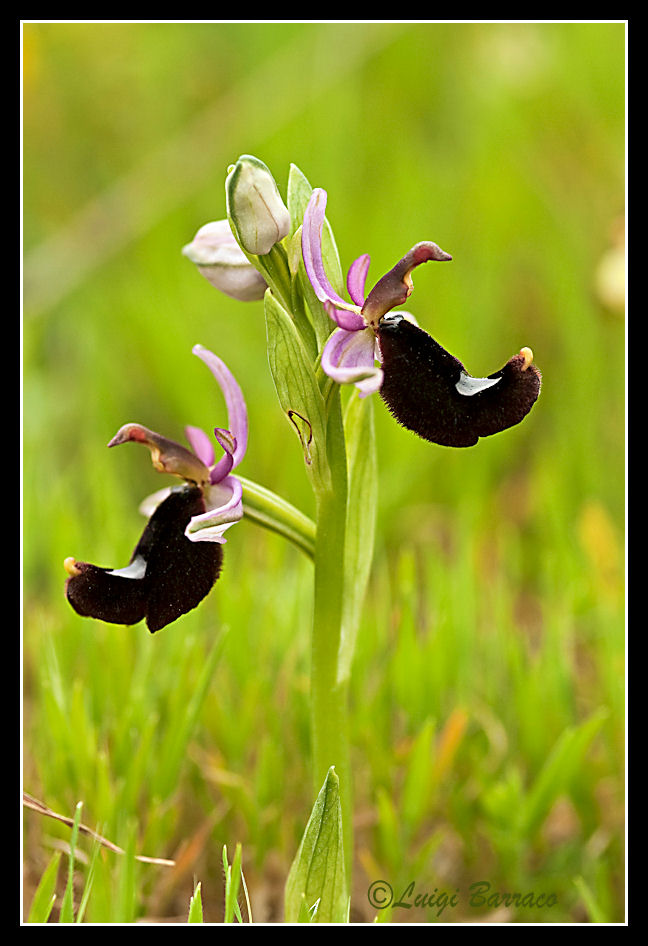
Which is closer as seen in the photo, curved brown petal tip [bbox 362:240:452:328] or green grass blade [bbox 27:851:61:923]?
curved brown petal tip [bbox 362:240:452:328]

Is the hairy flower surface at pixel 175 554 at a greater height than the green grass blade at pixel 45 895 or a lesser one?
greater

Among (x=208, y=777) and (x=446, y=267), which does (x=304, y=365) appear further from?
(x=446, y=267)

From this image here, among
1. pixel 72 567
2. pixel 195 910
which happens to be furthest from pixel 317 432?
pixel 195 910

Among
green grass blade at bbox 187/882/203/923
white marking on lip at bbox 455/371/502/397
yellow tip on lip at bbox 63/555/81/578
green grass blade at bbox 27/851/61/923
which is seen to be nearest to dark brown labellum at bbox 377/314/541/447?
white marking on lip at bbox 455/371/502/397

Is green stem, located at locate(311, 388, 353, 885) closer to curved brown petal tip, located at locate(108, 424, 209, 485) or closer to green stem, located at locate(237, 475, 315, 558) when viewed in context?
green stem, located at locate(237, 475, 315, 558)

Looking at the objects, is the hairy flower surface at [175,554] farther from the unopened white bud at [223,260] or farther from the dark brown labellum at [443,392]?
the dark brown labellum at [443,392]

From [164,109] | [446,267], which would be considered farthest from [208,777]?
[164,109]

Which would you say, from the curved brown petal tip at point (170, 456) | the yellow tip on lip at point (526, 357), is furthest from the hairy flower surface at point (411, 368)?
the curved brown petal tip at point (170, 456)
